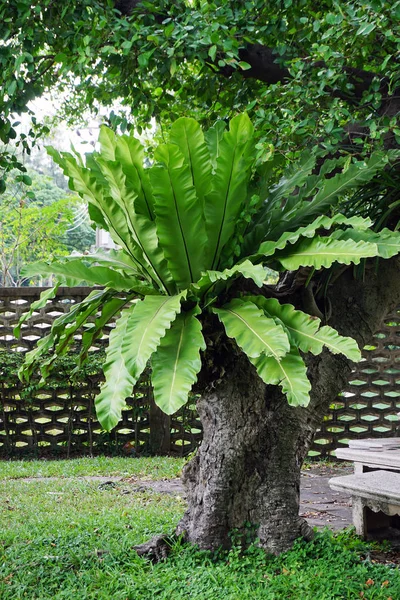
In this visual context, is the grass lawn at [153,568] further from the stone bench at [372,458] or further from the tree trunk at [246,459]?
the stone bench at [372,458]

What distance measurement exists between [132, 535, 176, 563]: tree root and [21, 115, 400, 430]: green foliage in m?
1.13

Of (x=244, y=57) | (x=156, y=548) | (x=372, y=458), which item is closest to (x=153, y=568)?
(x=156, y=548)

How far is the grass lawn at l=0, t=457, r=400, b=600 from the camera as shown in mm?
2762

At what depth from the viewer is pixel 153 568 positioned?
300 centimetres

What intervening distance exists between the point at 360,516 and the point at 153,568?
149cm

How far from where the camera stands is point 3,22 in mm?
3535

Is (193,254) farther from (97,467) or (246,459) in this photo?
(97,467)

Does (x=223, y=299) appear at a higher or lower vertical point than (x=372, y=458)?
higher

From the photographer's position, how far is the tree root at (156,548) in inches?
124

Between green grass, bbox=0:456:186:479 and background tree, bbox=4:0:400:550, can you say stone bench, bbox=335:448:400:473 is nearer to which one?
background tree, bbox=4:0:400:550

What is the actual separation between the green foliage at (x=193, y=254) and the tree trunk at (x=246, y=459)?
Answer: 430 mm

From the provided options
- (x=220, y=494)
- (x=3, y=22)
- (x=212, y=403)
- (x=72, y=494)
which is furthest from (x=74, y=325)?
(x=72, y=494)

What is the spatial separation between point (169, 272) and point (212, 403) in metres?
0.73

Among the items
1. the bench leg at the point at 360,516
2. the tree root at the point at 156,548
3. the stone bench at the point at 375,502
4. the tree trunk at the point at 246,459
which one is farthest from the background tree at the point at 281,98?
the bench leg at the point at 360,516
